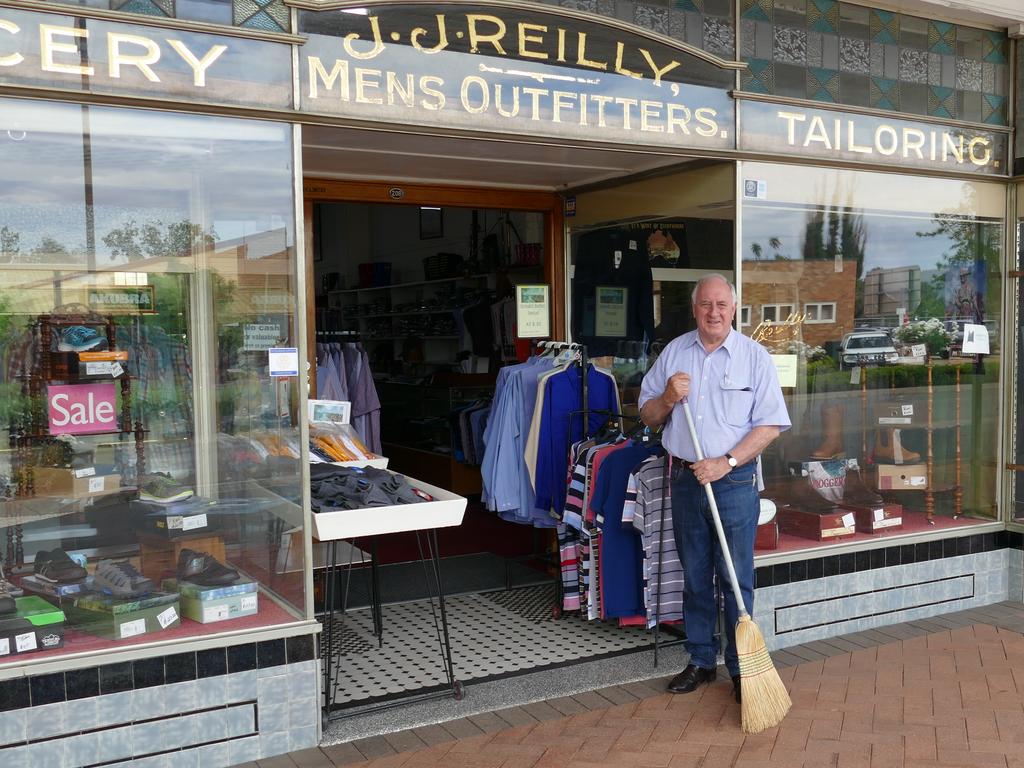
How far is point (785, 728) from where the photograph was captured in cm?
398

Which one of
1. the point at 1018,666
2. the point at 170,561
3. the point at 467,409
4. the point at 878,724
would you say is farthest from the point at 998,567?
the point at 170,561

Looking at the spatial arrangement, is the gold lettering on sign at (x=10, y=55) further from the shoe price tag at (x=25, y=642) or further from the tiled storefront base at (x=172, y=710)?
the tiled storefront base at (x=172, y=710)

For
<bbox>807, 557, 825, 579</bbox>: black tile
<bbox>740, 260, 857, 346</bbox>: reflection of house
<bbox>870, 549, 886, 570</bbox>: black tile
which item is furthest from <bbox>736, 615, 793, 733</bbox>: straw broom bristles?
<bbox>740, 260, 857, 346</bbox>: reflection of house

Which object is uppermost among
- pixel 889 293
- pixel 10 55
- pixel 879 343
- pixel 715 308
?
pixel 10 55

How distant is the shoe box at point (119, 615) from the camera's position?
11.7 ft

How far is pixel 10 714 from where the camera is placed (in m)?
3.32

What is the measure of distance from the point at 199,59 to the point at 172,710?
7.54 feet

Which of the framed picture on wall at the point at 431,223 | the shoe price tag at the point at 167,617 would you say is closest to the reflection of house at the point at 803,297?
the shoe price tag at the point at 167,617

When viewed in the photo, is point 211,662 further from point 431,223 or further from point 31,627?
point 431,223

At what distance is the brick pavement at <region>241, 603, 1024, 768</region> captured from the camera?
12.1 feet

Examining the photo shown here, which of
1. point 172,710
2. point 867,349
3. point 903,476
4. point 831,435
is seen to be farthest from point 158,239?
point 903,476

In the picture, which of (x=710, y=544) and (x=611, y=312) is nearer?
(x=710, y=544)

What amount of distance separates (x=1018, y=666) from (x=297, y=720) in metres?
3.28

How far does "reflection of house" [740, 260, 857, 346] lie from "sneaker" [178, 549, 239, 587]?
2.70 m
